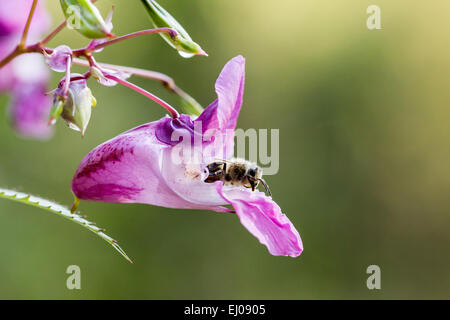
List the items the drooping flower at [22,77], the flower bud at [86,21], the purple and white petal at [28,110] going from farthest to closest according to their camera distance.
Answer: the purple and white petal at [28,110] → the drooping flower at [22,77] → the flower bud at [86,21]

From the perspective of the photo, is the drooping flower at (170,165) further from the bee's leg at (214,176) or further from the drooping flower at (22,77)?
the drooping flower at (22,77)

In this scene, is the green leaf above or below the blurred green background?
below

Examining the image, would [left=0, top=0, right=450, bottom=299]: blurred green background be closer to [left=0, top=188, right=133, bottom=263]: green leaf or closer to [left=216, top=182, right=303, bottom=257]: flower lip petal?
[left=0, top=188, right=133, bottom=263]: green leaf

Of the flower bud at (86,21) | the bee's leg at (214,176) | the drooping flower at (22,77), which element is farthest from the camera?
the drooping flower at (22,77)

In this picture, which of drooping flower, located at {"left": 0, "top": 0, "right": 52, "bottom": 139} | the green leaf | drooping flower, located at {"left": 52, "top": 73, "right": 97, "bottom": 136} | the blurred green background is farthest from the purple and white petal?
the blurred green background

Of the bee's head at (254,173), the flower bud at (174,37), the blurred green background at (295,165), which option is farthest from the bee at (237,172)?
the blurred green background at (295,165)

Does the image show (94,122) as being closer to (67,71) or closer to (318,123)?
(318,123)

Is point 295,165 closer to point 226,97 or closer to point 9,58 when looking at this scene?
point 226,97
